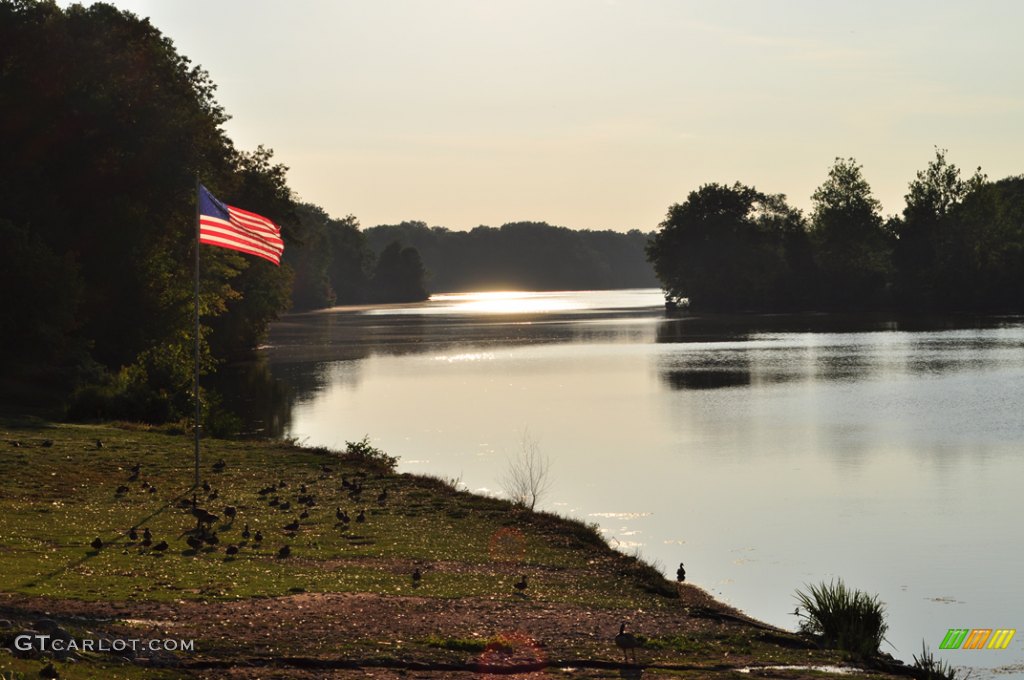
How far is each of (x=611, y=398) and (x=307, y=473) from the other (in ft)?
91.3

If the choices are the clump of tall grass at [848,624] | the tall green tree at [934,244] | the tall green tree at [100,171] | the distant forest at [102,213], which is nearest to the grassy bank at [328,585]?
the clump of tall grass at [848,624]

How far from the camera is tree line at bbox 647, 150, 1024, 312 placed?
14138cm

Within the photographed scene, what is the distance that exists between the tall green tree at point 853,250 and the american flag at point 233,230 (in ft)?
451

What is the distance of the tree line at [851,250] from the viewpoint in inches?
5566

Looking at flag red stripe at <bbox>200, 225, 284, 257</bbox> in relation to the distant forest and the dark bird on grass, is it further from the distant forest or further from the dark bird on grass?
the distant forest

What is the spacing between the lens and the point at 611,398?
182 ft

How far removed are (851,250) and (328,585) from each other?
485ft

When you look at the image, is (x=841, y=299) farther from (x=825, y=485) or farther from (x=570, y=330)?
(x=825, y=485)

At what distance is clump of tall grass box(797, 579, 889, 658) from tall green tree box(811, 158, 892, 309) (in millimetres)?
142913

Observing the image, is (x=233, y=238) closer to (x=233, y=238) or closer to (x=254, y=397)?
(x=233, y=238)

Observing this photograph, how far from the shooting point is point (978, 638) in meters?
17.6

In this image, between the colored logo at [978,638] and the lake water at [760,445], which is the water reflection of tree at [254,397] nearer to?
the lake water at [760,445]

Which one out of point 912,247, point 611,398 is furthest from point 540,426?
point 912,247

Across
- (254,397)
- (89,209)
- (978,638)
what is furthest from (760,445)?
(89,209)
